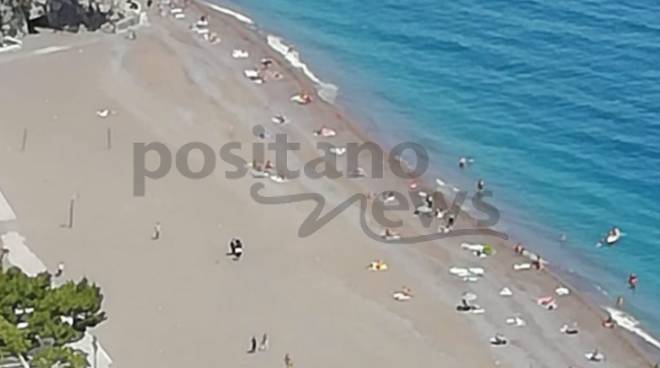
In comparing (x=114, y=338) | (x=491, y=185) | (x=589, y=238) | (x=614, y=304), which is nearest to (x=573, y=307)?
(x=614, y=304)

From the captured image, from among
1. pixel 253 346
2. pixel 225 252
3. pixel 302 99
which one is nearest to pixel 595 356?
pixel 253 346

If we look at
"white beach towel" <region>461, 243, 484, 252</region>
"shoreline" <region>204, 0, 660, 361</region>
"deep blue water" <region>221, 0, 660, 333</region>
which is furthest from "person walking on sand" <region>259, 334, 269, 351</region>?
"deep blue water" <region>221, 0, 660, 333</region>

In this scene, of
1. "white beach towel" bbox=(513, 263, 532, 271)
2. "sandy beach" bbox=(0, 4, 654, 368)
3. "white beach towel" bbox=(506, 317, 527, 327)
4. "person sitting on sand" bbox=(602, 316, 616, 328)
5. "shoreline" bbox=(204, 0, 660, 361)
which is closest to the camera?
"sandy beach" bbox=(0, 4, 654, 368)

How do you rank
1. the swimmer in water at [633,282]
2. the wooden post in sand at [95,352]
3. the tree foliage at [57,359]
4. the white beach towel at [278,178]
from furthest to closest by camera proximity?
the white beach towel at [278,178]
the swimmer in water at [633,282]
the wooden post in sand at [95,352]
the tree foliage at [57,359]

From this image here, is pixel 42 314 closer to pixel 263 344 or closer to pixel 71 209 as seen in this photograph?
pixel 263 344

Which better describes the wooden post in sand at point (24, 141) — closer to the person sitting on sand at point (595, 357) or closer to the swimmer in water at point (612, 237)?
the swimmer in water at point (612, 237)

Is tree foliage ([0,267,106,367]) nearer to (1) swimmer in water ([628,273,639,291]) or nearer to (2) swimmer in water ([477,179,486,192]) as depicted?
(1) swimmer in water ([628,273,639,291])

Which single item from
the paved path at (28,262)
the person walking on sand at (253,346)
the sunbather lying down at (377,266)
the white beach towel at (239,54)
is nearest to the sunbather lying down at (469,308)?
the sunbather lying down at (377,266)
